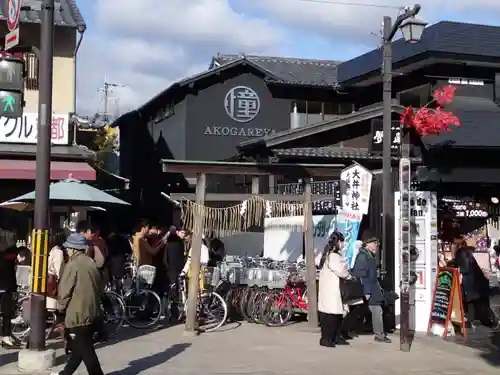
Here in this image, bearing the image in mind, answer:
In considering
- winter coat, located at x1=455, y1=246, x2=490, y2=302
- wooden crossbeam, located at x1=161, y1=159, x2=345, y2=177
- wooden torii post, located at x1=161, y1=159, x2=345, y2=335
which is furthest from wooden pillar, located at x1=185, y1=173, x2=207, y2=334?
winter coat, located at x1=455, y1=246, x2=490, y2=302

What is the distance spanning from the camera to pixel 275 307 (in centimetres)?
1342

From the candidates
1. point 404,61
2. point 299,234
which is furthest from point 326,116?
point 299,234

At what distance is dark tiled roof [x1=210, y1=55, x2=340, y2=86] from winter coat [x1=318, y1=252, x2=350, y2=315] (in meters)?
15.9

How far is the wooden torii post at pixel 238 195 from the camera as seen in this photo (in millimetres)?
12305

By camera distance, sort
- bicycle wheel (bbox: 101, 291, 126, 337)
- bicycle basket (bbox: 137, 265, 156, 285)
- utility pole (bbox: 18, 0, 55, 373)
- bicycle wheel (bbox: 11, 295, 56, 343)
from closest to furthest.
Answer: utility pole (bbox: 18, 0, 55, 373) < bicycle wheel (bbox: 11, 295, 56, 343) < bicycle wheel (bbox: 101, 291, 126, 337) < bicycle basket (bbox: 137, 265, 156, 285)

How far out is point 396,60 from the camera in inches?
765

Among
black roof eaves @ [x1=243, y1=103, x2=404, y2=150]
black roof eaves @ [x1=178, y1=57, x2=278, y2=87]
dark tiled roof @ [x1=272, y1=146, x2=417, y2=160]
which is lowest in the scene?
dark tiled roof @ [x1=272, y1=146, x2=417, y2=160]

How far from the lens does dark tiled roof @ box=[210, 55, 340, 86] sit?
27.1 m

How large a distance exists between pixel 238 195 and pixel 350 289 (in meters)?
2.72

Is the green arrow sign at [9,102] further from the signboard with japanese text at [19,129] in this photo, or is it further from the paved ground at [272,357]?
the signboard with japanese text at [19,129]

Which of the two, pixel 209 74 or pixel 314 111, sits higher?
pixel 209 74

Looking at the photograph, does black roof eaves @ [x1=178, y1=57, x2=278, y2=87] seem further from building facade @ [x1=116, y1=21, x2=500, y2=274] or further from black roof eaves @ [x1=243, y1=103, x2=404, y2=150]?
black roof eaves @ [x1=243, y1=103, x2=404, y2=150]

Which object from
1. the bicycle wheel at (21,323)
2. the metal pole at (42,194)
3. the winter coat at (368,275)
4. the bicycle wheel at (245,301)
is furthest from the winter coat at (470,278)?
the metal pole at (42,194)

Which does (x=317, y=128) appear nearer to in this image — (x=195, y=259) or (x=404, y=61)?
(x=404, y=61)
